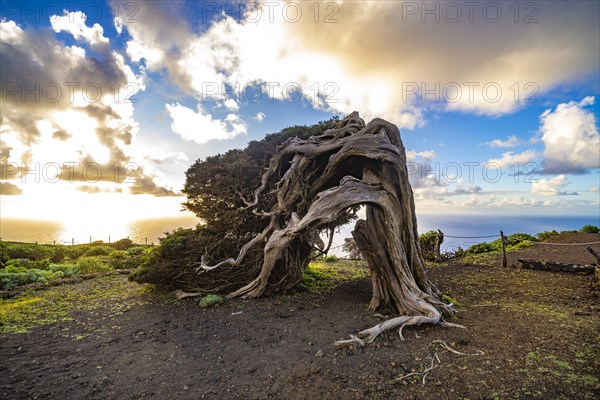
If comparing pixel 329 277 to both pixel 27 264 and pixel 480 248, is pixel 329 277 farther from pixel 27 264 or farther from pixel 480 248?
pixel 27 264

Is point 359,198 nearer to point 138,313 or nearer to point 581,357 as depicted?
point 581,357

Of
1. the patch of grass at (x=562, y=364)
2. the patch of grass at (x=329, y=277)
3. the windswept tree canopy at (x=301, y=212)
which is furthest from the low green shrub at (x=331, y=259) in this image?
the patch of grass at (x=562, y=364)

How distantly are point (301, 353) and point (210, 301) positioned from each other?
13.9 ft

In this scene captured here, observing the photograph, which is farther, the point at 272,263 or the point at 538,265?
the point at 538,265

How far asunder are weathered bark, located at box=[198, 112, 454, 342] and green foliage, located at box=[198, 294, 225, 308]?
0.54 m

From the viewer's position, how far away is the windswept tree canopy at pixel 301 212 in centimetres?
843

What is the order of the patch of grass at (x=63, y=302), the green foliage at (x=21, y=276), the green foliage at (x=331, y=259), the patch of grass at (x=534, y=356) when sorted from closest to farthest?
the patch of grass at (x=534, y=356) → the patch of grass at (x=63, y=302) → the green foliage at (x=21, y=276) → the green foliage at (x=331, y=259)

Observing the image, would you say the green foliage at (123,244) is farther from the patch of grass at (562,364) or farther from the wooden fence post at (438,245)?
the patch of grass at (562,364)

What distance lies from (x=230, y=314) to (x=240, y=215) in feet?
11.5

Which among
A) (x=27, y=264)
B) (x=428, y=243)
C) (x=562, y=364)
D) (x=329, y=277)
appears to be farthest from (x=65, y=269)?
(x=428, y=243)

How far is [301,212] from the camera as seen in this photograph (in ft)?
35.1

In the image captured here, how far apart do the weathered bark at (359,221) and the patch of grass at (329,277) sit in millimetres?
1031

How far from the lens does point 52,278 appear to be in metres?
13.5

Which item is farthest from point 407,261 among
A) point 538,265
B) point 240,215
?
point 538,265
